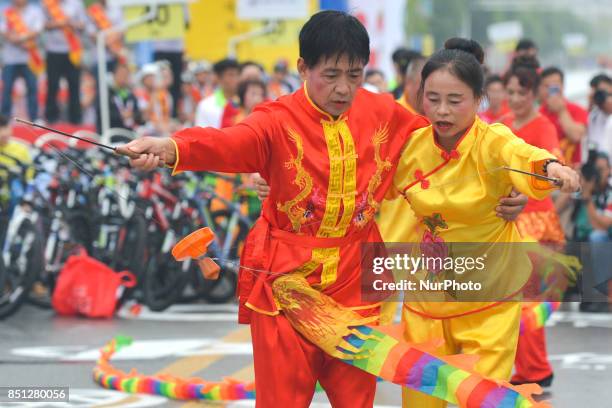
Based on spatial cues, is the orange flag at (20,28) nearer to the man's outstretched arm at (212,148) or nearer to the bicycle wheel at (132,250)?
the bicycle wheel at (132,250)

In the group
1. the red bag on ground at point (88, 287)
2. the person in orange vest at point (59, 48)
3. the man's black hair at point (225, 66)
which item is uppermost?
the person in orange vest at point (59, 48)

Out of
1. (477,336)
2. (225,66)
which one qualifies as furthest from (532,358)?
(225,66)

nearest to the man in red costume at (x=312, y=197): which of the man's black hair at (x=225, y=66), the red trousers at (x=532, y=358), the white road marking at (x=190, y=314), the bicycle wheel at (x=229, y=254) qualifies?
the red trousers at (x=532, y=358)

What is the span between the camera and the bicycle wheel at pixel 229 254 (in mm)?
10758

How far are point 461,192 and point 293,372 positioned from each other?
1.05m

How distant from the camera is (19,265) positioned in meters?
10.3

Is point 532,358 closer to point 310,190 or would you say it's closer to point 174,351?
point 174,351

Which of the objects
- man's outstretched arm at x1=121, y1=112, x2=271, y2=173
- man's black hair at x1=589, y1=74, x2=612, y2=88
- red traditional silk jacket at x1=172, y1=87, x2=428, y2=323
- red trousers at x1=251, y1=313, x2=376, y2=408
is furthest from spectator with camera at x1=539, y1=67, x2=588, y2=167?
man's outstretched arm at x1=121, y1=112, x2=271, y2=173

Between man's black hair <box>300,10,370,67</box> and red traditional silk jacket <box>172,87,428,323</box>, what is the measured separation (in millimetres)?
Result: 231

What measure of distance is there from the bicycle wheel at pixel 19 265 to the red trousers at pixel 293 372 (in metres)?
5.56

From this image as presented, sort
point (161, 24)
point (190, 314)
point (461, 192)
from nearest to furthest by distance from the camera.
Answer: point (461, 192) < point (190, 314) < point (161, 24)

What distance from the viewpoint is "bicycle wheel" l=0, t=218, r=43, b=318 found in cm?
1018

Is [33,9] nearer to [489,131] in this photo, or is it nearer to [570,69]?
[489,131]

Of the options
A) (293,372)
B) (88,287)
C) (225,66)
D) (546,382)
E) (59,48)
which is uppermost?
(59,48)
